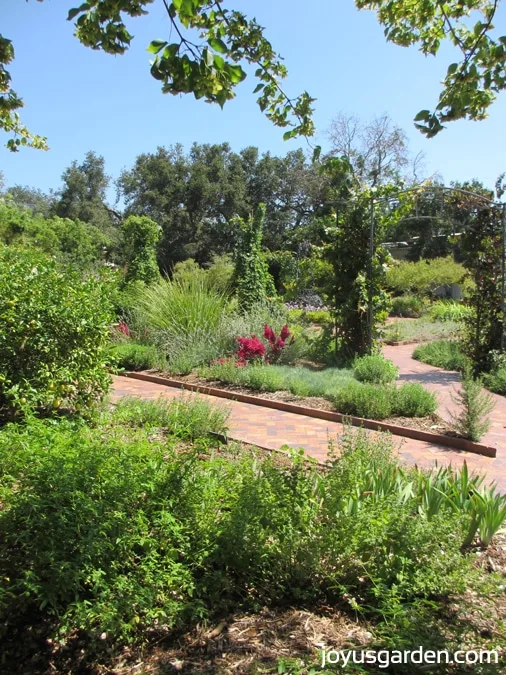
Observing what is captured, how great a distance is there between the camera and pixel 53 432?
359 centimetres

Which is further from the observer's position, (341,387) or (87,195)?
(87,195)

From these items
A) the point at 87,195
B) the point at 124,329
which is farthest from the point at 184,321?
the point at 87,195

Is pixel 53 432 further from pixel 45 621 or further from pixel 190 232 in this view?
pixel 190 232

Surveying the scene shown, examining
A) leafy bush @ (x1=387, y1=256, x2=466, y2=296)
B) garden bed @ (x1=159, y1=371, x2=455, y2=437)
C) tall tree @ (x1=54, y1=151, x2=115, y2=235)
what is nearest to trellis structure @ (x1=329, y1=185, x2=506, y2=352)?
garden bed @ (x1=159, y1=371, x2=455, y2=437)

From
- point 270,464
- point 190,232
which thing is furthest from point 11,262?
point 190,232

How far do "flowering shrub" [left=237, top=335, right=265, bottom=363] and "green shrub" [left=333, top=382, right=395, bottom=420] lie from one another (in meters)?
2.65

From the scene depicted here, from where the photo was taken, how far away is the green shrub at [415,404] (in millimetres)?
6430

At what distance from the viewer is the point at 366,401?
21.3 ft

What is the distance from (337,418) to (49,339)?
366 cm

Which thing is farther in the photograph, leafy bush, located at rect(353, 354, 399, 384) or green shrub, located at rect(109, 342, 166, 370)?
green shrub, located at rect(109, 342, 166, 370)

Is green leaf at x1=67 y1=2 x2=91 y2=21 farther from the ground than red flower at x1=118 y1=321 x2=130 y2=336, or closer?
farther from the ground

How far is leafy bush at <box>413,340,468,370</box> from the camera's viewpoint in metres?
10.8

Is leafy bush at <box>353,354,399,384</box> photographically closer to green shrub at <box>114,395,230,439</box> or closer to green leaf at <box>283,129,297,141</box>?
green shrub at <box>114,395,230,439</box>

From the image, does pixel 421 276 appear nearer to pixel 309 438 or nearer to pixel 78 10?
pixel 309 438
